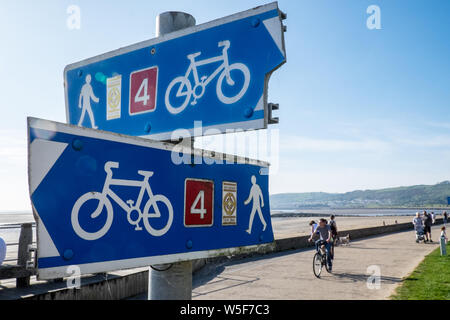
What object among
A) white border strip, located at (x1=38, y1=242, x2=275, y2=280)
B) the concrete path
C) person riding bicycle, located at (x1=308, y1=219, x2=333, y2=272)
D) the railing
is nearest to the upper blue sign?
white border strip, located at (x1=38, y1=242, x2=275, y2=280)

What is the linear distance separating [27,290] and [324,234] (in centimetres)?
946

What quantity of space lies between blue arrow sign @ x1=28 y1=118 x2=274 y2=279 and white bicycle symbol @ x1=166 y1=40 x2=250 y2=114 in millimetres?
284

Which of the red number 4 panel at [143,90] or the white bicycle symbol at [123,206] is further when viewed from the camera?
the red number 4 panel at [143,90]

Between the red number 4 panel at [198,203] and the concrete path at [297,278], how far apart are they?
25.3 feet

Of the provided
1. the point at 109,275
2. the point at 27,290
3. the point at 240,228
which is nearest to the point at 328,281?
the point at 109,275

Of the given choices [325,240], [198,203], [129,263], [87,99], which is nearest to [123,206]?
[129,263]

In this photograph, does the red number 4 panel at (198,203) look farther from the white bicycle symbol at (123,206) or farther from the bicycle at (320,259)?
the bicycle at (320,259)

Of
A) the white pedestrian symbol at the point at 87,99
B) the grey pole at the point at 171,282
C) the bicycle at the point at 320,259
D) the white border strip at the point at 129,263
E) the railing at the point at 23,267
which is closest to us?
the white border strip at the point at 129,263

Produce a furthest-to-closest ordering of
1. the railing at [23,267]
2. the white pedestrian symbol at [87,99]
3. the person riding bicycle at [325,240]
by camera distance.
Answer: the person riding bicycle at [325,240] → the railing at [23,267] → the white pedestrian symbol at [87,99]

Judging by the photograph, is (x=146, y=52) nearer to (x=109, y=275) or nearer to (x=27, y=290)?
(x=27, y=290)

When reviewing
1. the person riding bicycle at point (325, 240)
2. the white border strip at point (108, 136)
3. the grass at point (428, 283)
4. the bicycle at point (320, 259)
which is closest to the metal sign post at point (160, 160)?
the white border strip at point (108, 136)

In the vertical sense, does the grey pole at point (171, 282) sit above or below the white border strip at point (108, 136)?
below

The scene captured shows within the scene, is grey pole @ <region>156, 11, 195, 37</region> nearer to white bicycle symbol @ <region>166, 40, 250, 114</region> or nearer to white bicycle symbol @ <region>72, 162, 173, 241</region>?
white bicycle symbol @ <region>166, 40, 250, 114</region>

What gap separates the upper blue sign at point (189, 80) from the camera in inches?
59.2
